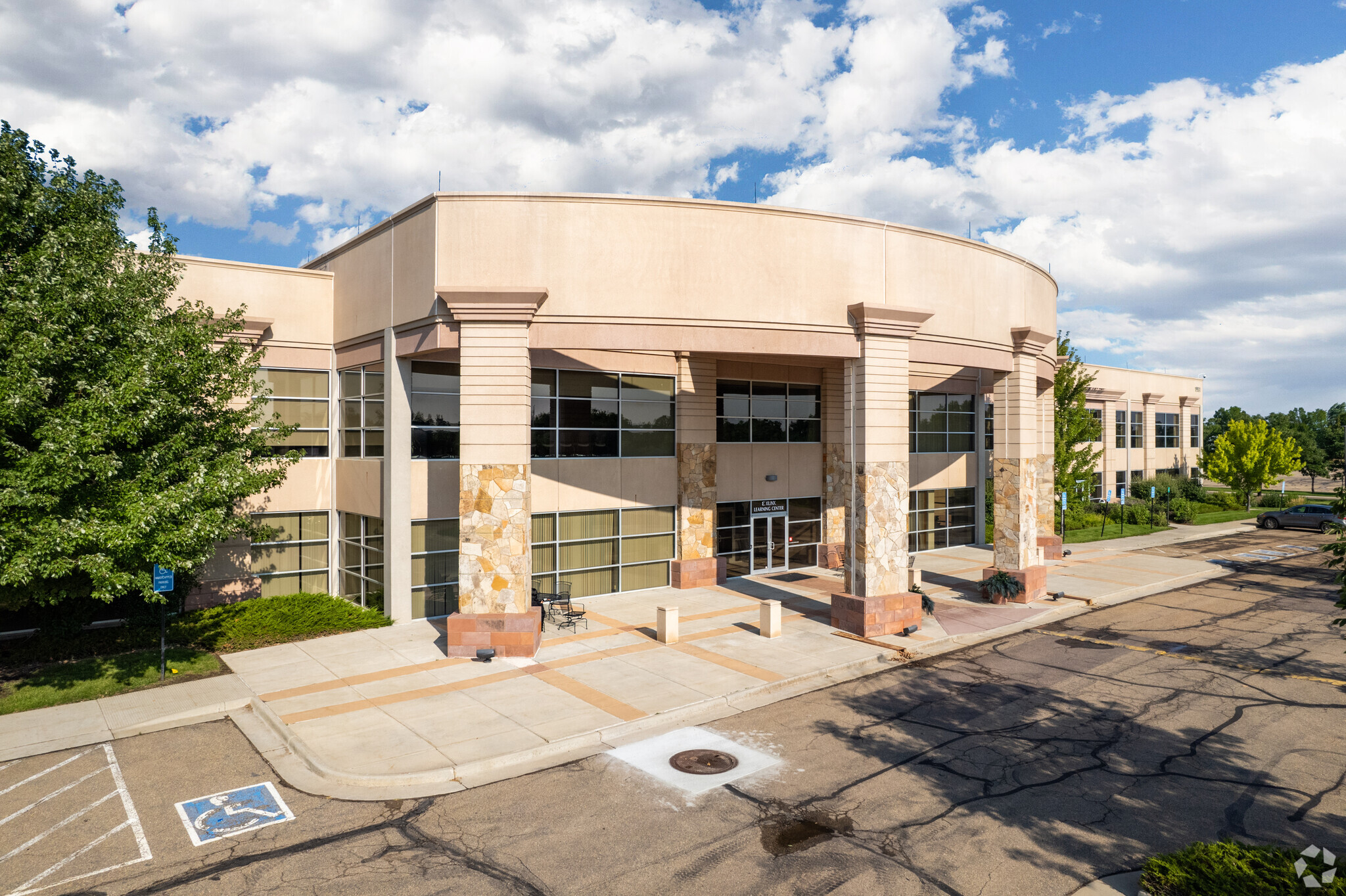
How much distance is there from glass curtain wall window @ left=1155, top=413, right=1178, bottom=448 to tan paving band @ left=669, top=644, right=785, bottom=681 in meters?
55.0

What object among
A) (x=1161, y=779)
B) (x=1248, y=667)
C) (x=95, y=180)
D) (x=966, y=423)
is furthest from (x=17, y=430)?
(x=966, y=423)

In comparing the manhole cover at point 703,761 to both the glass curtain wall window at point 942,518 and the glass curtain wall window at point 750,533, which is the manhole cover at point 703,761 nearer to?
the glass curtain wall window at point 750,533

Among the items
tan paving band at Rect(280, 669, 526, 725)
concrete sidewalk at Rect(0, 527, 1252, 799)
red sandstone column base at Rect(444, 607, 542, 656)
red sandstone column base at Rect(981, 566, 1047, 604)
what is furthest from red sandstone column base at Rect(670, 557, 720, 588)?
tan paving band at Rect(280, 669, 526, 725)

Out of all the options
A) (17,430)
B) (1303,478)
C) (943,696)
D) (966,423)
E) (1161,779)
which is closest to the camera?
(1161,779)

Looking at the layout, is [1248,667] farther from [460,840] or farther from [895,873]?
[460,840]

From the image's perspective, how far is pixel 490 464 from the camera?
1641 centimetres

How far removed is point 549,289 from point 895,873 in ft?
43.0

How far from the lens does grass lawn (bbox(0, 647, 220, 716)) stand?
13.9 metres

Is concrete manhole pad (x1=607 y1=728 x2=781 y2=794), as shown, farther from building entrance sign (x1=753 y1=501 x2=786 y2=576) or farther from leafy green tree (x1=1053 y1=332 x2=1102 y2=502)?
leafy green tree (x1=1053 y1=332 x2=1102 y2=502)

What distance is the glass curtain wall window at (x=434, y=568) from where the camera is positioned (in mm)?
20016

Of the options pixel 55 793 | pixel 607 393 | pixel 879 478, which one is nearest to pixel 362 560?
pixel 607 393

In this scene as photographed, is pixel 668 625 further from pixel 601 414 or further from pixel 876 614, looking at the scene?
pixel 601 414

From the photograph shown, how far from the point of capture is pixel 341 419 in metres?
22.2

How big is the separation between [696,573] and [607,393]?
6.61m
